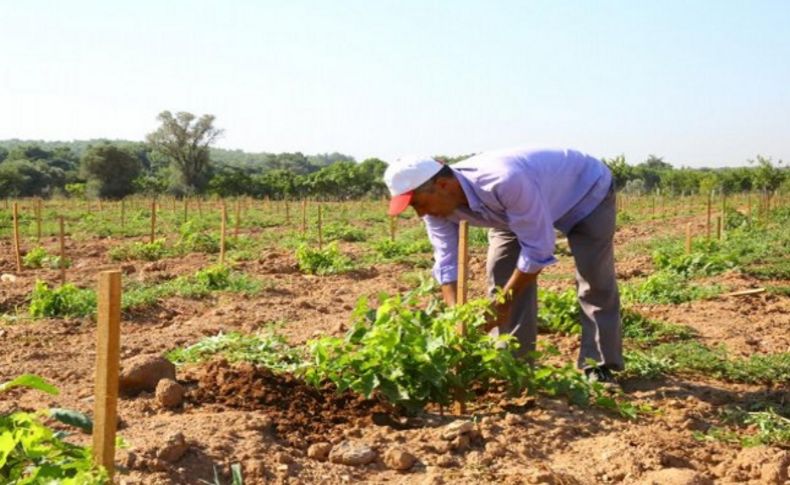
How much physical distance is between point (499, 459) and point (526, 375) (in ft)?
2.08

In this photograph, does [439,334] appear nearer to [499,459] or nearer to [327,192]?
[499,459]

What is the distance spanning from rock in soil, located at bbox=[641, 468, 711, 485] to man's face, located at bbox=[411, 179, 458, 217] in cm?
141

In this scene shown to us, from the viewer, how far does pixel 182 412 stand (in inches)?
134

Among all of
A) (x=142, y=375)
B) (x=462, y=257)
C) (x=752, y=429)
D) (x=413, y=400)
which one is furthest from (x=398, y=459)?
(x=752, y=429)

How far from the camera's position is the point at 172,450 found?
8.79 feet

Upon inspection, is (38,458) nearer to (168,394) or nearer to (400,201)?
(168,394)

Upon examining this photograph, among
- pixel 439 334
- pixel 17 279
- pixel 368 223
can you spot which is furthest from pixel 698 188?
pixel 439 334

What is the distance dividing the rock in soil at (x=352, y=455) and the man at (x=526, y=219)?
1.01m

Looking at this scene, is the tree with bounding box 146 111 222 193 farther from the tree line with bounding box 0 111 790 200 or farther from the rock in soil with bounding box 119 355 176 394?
the rock in soil with bounding box 119 355 176 394

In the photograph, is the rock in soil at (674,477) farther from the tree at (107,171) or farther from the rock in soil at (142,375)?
the tree at (107,171)

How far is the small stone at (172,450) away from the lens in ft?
8.76

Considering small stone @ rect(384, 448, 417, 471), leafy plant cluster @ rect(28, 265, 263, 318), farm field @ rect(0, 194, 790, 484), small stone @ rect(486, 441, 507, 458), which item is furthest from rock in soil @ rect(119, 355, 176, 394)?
leafy plant cluster @ rect(28, 265, 263, 318)

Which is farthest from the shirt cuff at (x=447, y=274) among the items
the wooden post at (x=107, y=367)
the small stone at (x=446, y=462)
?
the wooden post at (x=107, y=367)

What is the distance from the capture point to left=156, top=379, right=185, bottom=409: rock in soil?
136 inches
